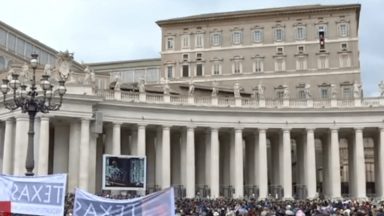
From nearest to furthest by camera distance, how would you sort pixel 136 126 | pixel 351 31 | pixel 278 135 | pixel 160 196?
pixel 160 196 < pixel 136 126 < pixel 278 135 < pixel 351 31

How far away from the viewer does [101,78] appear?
250 feet

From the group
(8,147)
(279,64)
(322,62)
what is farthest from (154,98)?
(322,62)

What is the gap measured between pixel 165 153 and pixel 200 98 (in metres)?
7.68

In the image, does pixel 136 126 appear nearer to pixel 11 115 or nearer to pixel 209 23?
pixel 11 115

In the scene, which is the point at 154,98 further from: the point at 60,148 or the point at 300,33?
the point at 300,33

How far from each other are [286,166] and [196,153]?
11190 mm

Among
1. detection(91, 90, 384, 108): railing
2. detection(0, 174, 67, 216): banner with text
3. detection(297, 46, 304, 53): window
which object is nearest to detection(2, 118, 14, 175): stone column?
detection(91, 90, 384, 108): railing

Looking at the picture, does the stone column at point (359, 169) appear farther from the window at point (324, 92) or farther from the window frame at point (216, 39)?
the window frame at point (216, 39)

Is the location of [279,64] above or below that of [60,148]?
above

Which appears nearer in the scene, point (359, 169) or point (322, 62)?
point (359, 169)

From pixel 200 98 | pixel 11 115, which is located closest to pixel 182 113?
pixel 200 98

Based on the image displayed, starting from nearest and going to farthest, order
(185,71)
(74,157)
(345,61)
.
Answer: (74,157)
(345,61)
(185,71)

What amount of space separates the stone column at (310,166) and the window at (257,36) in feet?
101

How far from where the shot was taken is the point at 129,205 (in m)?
14.8
